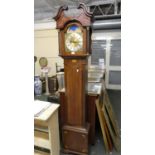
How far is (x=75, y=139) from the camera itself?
196 centimetres

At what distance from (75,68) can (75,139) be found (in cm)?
95

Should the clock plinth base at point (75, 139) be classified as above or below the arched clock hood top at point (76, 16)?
below

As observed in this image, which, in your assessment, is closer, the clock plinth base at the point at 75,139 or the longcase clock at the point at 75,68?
the longcase clock at the point at 75,68

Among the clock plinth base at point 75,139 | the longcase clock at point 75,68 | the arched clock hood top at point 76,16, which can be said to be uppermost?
the arched clock hood top at point 76,16

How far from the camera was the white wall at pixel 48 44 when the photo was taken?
5529 mm

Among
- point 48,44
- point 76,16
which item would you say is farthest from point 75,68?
point 48,44

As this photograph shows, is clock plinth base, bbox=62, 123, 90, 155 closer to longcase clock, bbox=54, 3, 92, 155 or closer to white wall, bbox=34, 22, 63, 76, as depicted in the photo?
longcase clock, bbox=54, 3, 92, 155

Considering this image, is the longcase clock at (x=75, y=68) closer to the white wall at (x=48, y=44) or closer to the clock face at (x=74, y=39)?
the clock face at (x=74, y=39)

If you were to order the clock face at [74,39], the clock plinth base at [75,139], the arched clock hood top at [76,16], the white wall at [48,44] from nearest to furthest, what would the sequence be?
the arched clock hood top at [76,16] → the clock face at [74,39] → the clock plinth base at [75,139] → the white wall at [48,44]

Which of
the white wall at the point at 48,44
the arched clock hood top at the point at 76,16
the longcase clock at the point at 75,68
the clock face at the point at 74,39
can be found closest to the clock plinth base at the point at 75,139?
the longcase clock at the point at 75,68

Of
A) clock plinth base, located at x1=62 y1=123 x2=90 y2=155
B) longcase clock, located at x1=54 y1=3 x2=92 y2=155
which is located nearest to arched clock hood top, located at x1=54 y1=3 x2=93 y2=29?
longcase clock, located at x1=54 y1=3 x2=92 y2=155

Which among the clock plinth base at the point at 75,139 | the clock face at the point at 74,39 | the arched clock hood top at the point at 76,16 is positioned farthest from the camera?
the clock plinth base at the point at 75,139
